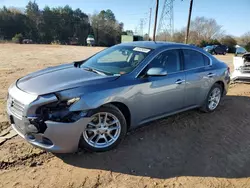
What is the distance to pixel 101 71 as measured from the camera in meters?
3.96

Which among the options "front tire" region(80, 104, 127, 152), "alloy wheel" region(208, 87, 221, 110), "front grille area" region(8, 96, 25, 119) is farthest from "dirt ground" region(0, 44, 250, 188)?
"alloy wheel" region(208, 87, 221, 110)

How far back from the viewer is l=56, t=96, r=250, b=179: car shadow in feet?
10.7

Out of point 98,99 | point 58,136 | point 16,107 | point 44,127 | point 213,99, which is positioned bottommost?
point 213,99

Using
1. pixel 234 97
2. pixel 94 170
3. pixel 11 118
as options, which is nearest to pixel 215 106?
pixel 234 97

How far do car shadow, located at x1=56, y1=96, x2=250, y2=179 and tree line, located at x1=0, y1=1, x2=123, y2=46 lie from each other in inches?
1645

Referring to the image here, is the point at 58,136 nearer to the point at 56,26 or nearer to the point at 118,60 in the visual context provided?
the point at 118,60

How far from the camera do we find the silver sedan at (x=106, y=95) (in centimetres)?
306

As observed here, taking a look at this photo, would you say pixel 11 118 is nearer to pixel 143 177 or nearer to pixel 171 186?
pixel 143 177

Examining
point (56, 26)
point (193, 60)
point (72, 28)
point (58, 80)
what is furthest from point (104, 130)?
point (72, 28)

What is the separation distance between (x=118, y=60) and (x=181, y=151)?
6.42 ft

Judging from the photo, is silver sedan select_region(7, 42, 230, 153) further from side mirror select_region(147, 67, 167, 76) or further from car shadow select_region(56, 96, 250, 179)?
car shadow select_region(56, 96, 250, 179)

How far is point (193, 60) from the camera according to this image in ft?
15.9

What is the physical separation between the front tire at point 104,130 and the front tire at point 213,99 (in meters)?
2.47

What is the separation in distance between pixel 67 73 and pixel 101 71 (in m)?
0.56
